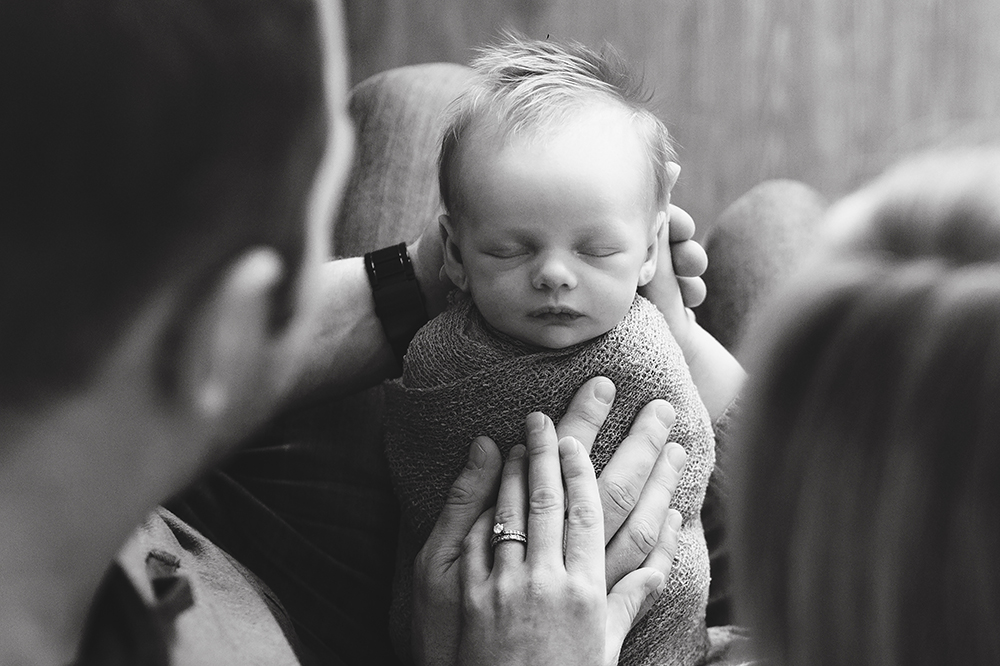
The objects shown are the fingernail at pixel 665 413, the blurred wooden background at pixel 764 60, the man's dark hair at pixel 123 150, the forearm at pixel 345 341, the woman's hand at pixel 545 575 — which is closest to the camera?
the man's dark hair at pixel 123 150

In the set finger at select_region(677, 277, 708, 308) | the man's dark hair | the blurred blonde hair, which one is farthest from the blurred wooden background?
the man's dark hair

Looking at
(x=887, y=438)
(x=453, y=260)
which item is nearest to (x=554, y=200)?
(x=453, y=260)

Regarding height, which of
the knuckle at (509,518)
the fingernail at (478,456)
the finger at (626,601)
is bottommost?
the finger at (626,601)

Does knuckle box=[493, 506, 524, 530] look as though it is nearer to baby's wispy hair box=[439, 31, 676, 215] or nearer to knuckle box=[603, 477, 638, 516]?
knuckle box=[603, 477, 638, 516]

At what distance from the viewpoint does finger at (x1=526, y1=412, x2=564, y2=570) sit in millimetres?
742

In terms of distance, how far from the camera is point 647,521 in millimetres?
792

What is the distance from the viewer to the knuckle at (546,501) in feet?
2.48

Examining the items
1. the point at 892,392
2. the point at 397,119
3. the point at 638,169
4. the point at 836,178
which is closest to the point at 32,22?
the point at 892,392

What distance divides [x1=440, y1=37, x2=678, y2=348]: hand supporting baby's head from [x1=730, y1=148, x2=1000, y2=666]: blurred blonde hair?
0.32 m

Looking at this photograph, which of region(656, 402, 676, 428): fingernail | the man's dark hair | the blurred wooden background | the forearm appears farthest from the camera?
the blurred wooden background

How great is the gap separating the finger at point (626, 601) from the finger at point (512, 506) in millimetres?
83

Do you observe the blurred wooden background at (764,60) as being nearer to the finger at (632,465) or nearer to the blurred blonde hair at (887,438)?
the finger at (632,465)

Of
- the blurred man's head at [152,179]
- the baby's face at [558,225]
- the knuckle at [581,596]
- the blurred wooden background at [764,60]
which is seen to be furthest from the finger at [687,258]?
the blurred wooden background at [764,60]

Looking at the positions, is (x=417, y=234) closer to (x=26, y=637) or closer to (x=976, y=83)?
(x=26, y=637)
